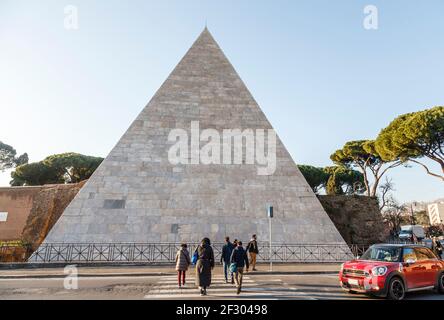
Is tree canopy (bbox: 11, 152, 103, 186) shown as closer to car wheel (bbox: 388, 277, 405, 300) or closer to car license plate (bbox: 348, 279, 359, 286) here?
car license plate (bbox: 348, 279, 359, 286)

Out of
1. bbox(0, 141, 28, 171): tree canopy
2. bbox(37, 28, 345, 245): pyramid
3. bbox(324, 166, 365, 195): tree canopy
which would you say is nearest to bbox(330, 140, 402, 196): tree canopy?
bbox(324, 166, 365, 195): tree canopy

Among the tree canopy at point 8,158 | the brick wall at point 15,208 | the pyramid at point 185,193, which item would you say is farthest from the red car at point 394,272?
the tree canopy at point 8,158

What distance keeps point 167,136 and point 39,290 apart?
9.55m

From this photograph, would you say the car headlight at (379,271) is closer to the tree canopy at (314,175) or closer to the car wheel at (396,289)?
the car wheel at (396,289)

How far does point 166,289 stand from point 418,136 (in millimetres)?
22992

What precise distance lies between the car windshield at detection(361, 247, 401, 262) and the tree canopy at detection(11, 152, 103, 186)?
33.2 m

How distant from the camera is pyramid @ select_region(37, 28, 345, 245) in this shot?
12.8 meters

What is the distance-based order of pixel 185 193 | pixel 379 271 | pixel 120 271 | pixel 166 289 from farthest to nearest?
pixel 185 193, pixel 120 271, pixel 166 289, pixel 379 271

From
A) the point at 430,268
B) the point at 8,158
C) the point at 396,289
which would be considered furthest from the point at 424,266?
the point at 8,158

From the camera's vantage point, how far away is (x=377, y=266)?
A: 20.9 feet

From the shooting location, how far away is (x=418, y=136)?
868 inches

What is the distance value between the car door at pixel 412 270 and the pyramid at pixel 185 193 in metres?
6.53

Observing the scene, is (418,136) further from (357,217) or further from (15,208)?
(15,208)
